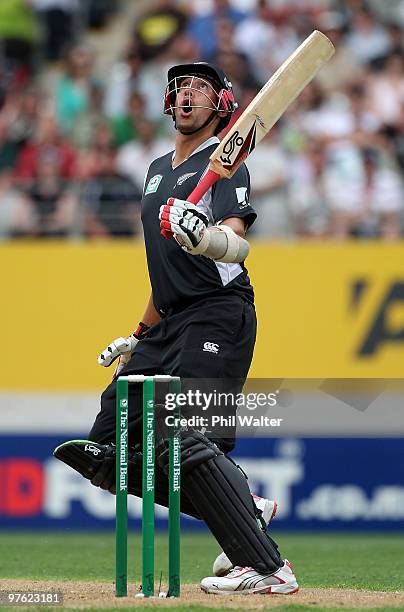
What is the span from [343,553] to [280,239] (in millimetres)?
2698

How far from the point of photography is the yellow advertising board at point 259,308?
32.5 ft

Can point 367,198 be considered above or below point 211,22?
below

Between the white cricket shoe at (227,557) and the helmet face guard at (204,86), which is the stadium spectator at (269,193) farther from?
the white cricket shoe at (227,557)

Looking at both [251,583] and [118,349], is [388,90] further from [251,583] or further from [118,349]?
[251,583]

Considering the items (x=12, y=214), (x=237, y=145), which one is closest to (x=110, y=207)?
(x=12, y=214)

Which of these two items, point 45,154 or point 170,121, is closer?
point 45,154

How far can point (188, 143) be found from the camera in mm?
5582

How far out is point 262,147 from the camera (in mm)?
10156

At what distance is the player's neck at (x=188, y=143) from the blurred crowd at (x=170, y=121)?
4247mm

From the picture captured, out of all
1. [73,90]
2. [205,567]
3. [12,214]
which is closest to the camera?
[205,567]

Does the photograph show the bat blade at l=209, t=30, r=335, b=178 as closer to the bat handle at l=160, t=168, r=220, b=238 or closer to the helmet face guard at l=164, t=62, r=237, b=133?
the bat handle at l=160, t=168, r=220, b=238

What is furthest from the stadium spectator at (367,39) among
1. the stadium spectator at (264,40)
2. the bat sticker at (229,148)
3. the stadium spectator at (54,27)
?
the bat sticker at (229,148)

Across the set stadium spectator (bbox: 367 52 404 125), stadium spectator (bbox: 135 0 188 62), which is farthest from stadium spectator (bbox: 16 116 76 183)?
stadium spectator (bbox: 367 52 404 125)

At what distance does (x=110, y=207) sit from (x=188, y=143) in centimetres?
437
